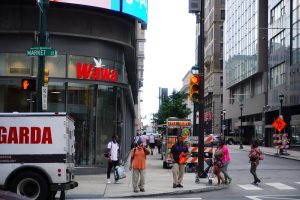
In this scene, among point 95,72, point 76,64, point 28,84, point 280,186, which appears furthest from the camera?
point 95,72

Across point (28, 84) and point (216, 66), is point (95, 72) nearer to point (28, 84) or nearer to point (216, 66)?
point (28, 84)

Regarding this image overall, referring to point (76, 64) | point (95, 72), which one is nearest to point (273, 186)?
point (95, 72)

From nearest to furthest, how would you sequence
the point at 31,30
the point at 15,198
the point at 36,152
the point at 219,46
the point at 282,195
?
the point at 15,198
the point at 36,152
the point at 282,195
the point at 31,30
the point at 219,46

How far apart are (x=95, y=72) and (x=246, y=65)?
187 ft

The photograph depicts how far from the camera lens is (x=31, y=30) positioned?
22.5 metres

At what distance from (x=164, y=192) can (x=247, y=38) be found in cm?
6192

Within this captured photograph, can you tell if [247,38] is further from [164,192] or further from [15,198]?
[15,198]

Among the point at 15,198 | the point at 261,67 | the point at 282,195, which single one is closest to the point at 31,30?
the point at 282,195

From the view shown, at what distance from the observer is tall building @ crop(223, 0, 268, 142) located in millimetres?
70938

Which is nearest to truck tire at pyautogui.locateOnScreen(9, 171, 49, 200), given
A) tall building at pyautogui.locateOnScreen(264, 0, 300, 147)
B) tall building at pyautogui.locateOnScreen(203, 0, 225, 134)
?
tall building at pyautogui.locateOnScreen(264, 0, 300, 147)

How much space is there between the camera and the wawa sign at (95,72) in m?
23.3

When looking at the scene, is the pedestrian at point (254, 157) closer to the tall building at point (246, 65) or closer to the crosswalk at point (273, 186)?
the crosswalk at point (273, 186)

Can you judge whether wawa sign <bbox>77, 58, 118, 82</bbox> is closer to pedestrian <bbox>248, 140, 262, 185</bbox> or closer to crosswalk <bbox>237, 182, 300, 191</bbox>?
pedestrian <bbox>248, 140, 262, 185</bbox>

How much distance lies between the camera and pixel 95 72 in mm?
23672
